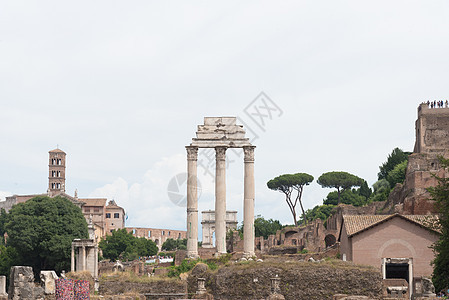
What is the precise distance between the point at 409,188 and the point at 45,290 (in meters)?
40.7

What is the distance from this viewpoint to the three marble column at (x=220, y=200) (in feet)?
139

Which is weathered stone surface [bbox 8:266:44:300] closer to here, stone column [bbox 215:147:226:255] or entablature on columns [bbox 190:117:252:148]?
stone column [bbox 215:147:226:255]

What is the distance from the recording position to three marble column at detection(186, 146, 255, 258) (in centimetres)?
4250

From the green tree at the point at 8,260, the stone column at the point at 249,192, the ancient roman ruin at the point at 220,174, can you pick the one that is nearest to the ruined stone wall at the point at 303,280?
the ancient roman ruin at the point at 220,174

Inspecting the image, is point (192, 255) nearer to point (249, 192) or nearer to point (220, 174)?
point (249, 192)

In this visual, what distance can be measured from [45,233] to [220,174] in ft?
54.5

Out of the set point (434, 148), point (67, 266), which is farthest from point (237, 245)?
point (434, 148)

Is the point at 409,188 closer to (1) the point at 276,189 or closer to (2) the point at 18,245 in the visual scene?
(2) the point at 18,245

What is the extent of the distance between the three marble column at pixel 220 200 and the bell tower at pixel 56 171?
71.0m

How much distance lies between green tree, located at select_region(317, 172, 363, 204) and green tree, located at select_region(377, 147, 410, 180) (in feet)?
16.1

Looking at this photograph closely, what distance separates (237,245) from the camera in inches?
A: 2324

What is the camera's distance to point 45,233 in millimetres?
53438

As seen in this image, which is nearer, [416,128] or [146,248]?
[416,128]

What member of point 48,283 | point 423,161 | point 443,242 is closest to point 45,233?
point 423,161
